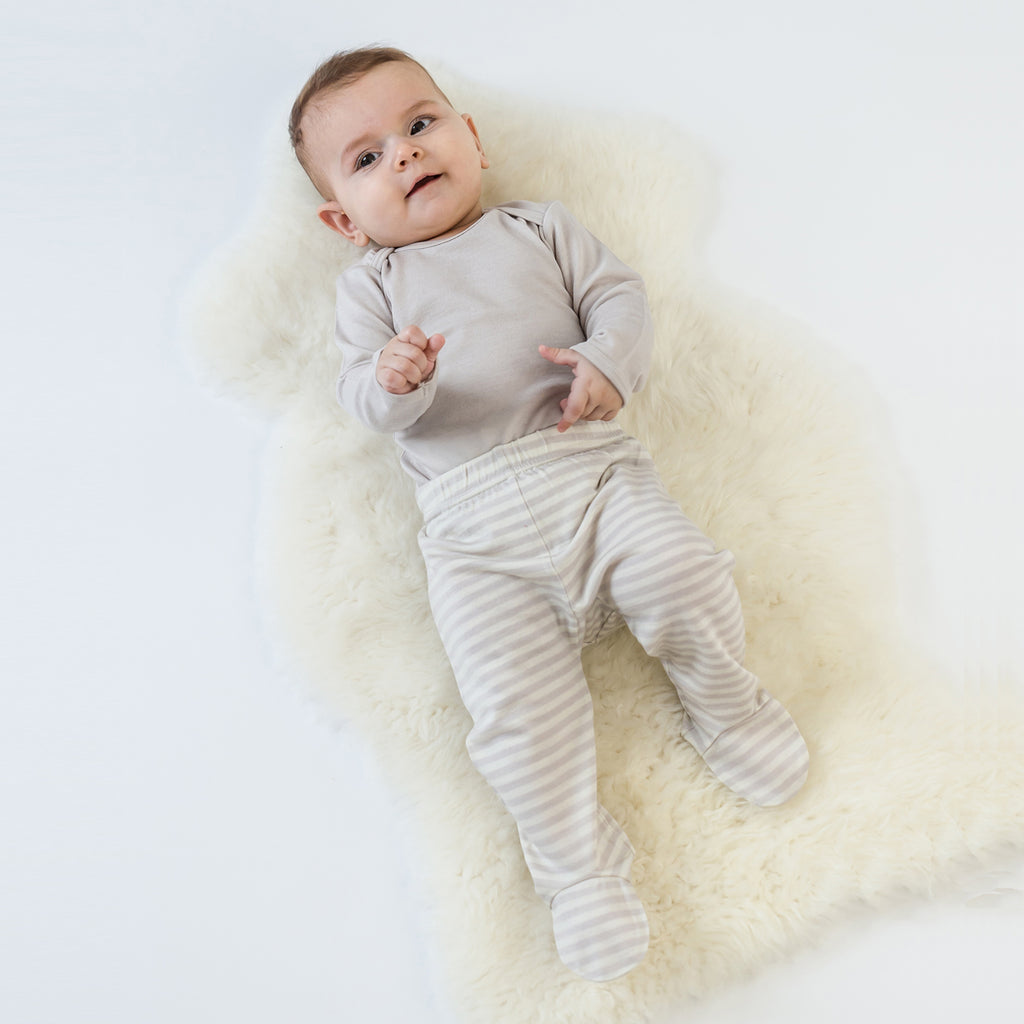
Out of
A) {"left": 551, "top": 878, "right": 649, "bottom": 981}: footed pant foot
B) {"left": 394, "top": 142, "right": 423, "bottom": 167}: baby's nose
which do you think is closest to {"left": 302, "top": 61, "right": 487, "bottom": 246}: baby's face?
{"left": 394, "top": 142, "right": 423, "bottom": 167}: baby's nose

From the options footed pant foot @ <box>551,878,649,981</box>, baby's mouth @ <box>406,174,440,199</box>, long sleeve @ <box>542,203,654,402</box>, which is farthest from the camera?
baby's mouth @ <box>406,174,440,199</box>

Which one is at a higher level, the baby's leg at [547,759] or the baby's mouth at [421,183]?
the baby's mouth at [421,183]

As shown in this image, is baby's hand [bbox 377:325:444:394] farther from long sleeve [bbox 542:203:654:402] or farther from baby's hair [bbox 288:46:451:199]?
baby's hair [bbox 288:46:451:199]

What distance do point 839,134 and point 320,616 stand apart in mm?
1133

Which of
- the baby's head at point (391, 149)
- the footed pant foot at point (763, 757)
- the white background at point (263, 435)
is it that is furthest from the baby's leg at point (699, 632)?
the baby's head at point (391, 149)

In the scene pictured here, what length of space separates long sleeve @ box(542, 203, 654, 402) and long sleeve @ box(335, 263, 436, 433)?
0.23 metres

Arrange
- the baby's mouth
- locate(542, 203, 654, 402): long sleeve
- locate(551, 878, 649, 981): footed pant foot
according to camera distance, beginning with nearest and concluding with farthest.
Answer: locate(551, 878, 649, 981): footed pant foot < locate(542, 203, 654, 402): long sleeve < the baby's mouth

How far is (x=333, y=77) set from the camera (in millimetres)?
1329

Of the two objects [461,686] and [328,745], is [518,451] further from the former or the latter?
[328,745]

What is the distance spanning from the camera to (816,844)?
1.16 meters

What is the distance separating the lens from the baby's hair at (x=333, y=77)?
1.32 metres

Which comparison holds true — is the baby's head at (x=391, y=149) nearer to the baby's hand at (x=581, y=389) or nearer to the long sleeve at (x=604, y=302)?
the long sleeve at (x=604, y=302)

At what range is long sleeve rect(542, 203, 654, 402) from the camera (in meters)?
1.21

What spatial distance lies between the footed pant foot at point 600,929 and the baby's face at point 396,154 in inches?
35.8
